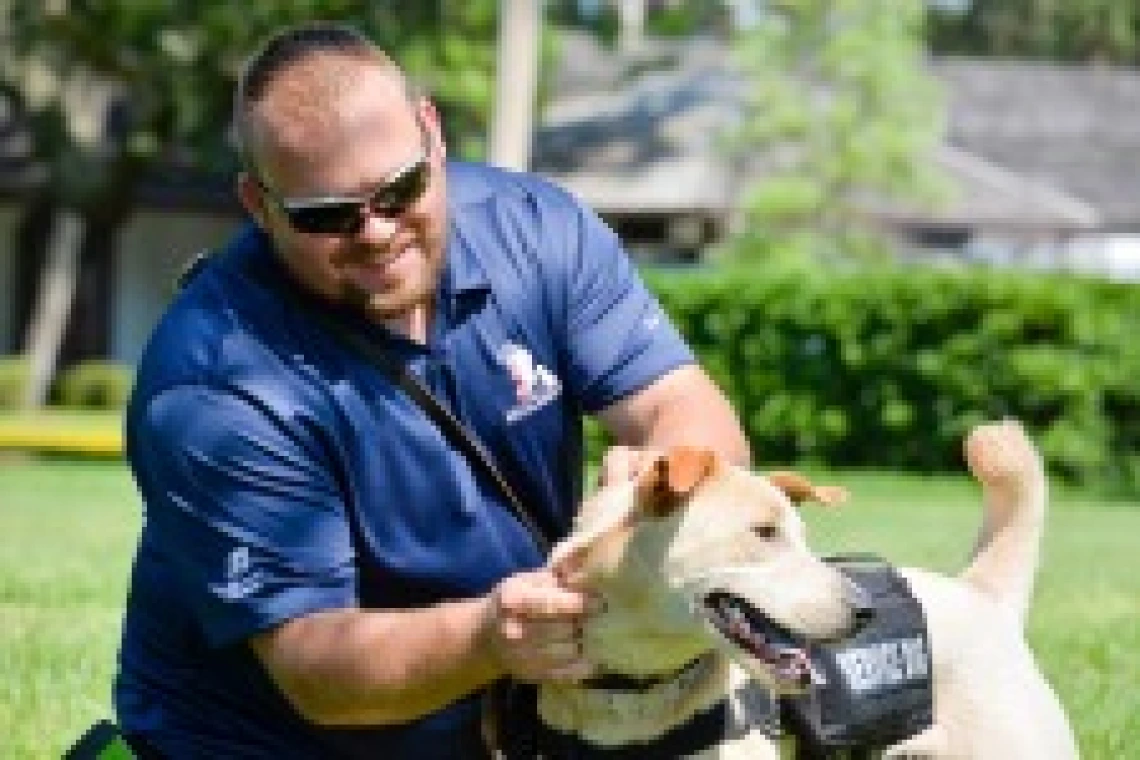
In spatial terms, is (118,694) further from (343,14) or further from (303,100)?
(343,14)

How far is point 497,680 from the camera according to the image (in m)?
4.54

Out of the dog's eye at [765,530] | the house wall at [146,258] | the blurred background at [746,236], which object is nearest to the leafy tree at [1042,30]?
the blurred background at [746,236]

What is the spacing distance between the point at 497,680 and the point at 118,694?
3.06 feet

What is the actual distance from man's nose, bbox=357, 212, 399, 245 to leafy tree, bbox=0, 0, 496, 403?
2536 centimetres

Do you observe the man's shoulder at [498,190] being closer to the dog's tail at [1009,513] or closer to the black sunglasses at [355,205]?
the black sunglasses at [355,205]

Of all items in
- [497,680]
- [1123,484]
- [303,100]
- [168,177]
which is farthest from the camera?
[168,177]

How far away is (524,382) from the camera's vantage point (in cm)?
470

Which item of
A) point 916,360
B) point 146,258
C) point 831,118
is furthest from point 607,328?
point 146,258

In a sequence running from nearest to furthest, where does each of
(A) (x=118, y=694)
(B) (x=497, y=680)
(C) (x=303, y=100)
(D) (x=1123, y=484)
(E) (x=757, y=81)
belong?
(C) (x=303, y=100) → (B) (x=497, y=680) → (A) (x=118, y=694) → (D) (x=1123, y=484) → (E) (x=757, y=81)

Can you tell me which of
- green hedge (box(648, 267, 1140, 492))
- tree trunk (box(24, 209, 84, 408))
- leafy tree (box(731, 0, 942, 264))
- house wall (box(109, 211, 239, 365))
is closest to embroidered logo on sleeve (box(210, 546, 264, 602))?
green hedge (box(648, 267, 1140, 492))

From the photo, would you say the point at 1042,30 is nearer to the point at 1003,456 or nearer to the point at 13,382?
the point at 13,382

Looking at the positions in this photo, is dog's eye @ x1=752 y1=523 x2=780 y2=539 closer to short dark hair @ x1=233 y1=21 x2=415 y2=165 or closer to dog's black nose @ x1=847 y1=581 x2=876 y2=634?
dog's black nose @ x1=847 y1=581 x2=876 y2=634

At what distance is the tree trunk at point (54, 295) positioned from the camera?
108 feet

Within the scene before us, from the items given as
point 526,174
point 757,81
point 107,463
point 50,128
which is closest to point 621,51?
point 757,81
